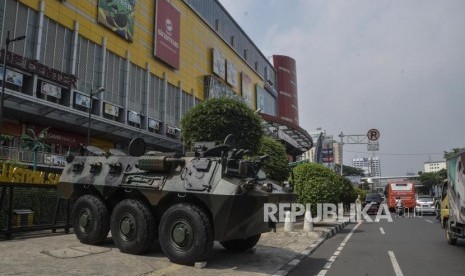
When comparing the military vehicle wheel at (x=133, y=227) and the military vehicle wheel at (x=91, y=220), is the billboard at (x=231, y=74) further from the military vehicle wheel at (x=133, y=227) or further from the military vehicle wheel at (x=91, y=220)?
the military vehicle wheel at (x=133, y=227)

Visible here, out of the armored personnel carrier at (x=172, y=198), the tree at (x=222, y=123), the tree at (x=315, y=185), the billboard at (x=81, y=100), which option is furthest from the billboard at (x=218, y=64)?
the armored personnel carrier at (x=172, y=198)

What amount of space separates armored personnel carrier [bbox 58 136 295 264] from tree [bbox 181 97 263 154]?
11.8 metres

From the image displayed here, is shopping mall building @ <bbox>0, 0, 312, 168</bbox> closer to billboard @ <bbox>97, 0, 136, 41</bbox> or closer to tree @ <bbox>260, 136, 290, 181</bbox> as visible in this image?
billboard @ <bbox>97, 0, 136, 41</bbox>

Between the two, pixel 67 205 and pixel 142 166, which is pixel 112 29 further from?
pixel 142 166

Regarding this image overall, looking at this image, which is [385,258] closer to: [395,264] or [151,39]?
[395,264]

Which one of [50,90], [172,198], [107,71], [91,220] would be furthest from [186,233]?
[107,71]

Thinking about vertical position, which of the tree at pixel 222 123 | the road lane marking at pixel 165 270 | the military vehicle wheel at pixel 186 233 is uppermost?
the tree at pixel 222 123

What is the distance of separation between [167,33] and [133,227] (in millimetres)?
42814

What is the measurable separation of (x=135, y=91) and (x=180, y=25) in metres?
12.5

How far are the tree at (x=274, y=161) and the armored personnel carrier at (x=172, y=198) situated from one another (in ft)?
46.8

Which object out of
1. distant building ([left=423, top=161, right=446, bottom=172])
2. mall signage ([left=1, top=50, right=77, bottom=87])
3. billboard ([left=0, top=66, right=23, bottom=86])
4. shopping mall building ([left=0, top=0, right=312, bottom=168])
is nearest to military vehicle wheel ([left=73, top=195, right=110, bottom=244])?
shopping mall building ([left=0, top=0, right=312, bottom=168])

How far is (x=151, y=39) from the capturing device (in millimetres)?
46938

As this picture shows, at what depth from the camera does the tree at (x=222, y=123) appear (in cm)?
2227

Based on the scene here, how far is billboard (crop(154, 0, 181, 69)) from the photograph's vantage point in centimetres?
4744
